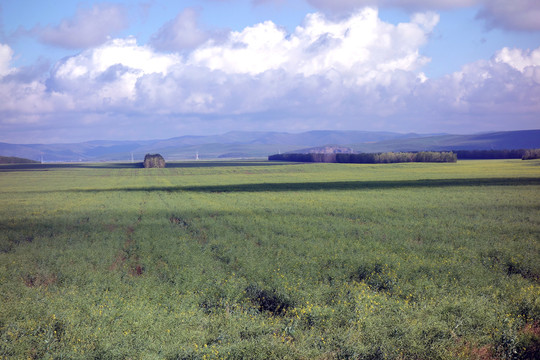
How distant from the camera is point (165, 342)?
9.58m

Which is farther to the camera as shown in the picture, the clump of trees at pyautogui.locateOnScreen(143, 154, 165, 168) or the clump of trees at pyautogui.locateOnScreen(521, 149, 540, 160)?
the clump of trees at pyautogui.locateOnScreen(143, 154, 165, 168)

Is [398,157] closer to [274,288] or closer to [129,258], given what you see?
[129,258]

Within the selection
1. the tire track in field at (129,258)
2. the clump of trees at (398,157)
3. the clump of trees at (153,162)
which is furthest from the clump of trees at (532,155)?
the tire track in field at (129,258)

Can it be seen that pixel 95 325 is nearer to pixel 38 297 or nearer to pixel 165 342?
pixel 165 342

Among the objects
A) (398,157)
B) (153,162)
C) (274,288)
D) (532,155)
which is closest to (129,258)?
(274,288)

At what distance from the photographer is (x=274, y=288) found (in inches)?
517

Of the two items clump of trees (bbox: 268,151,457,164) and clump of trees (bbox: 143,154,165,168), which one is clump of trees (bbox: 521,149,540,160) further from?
clump of trees (bbox: 143,154,165,168)

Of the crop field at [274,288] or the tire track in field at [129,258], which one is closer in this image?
the crop field at [274,288]

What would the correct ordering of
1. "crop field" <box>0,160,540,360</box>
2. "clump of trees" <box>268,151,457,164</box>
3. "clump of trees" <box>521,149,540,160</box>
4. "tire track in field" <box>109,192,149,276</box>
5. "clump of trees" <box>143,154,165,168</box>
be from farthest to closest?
"clump of trees" <box>143,154,165,168</box> < "clump of trees" <box>268,151,457,164</box> < "clump of trees" <box>521,149,540,160</box> < "tire track in field" <box>109,192,149,276</box> < "crop field" <box>0,160,540,360</box>

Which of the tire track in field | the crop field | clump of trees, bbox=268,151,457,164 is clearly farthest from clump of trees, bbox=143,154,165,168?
the tire track in field

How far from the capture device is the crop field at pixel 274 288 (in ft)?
30.7

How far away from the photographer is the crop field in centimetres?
936

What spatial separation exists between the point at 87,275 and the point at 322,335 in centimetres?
982

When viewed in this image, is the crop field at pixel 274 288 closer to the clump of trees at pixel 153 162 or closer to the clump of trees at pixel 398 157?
the clump of trees at pixel 398 157
